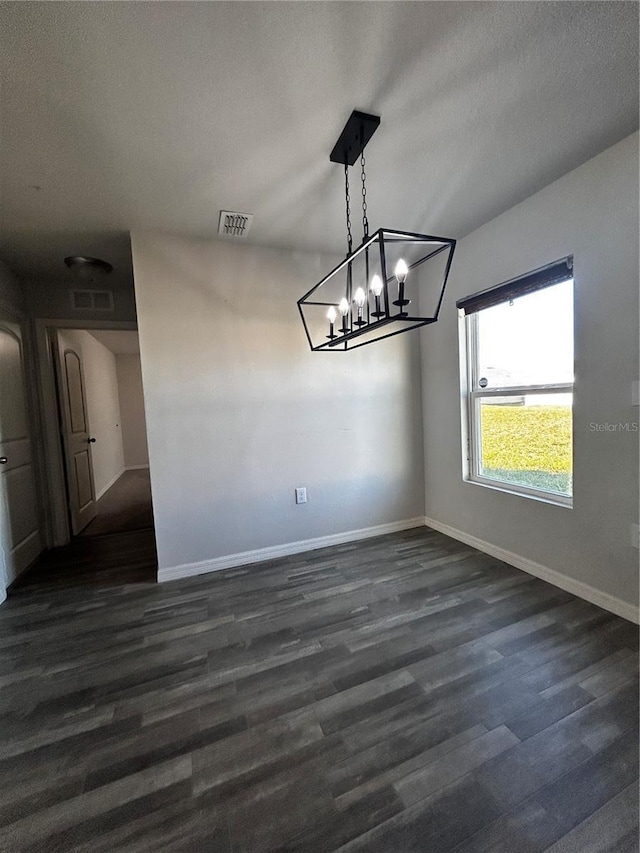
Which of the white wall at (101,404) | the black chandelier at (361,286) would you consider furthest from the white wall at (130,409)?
the black chandelier at (361,286)

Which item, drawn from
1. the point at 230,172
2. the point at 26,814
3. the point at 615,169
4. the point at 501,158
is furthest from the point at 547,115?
the point at 26,814

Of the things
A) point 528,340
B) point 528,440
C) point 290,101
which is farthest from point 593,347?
point 290,101

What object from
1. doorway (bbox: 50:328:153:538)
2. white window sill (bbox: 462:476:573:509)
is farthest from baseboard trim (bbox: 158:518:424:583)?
doorway (bbox: 50:328:153:538)

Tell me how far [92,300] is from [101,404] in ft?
9.94

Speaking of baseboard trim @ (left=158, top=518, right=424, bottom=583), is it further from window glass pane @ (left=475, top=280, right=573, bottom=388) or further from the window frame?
window glass pane @ (left=475, top=280, right=573, bottom=388)

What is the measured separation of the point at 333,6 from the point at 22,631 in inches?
130

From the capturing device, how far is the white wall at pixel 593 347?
1.80 meters

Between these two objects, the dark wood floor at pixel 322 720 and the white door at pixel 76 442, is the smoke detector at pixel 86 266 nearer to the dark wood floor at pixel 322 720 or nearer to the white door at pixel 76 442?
the white door at pixel 76 442

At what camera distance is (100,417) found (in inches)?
220

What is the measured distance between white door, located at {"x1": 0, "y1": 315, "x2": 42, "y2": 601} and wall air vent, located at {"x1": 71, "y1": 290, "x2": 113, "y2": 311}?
522 mm

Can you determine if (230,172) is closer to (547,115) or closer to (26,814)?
(547,115)

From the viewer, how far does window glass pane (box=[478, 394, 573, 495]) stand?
2.19 m

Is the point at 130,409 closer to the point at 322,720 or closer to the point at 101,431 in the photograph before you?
the point at 101,431

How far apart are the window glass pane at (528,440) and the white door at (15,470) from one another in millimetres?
3772
